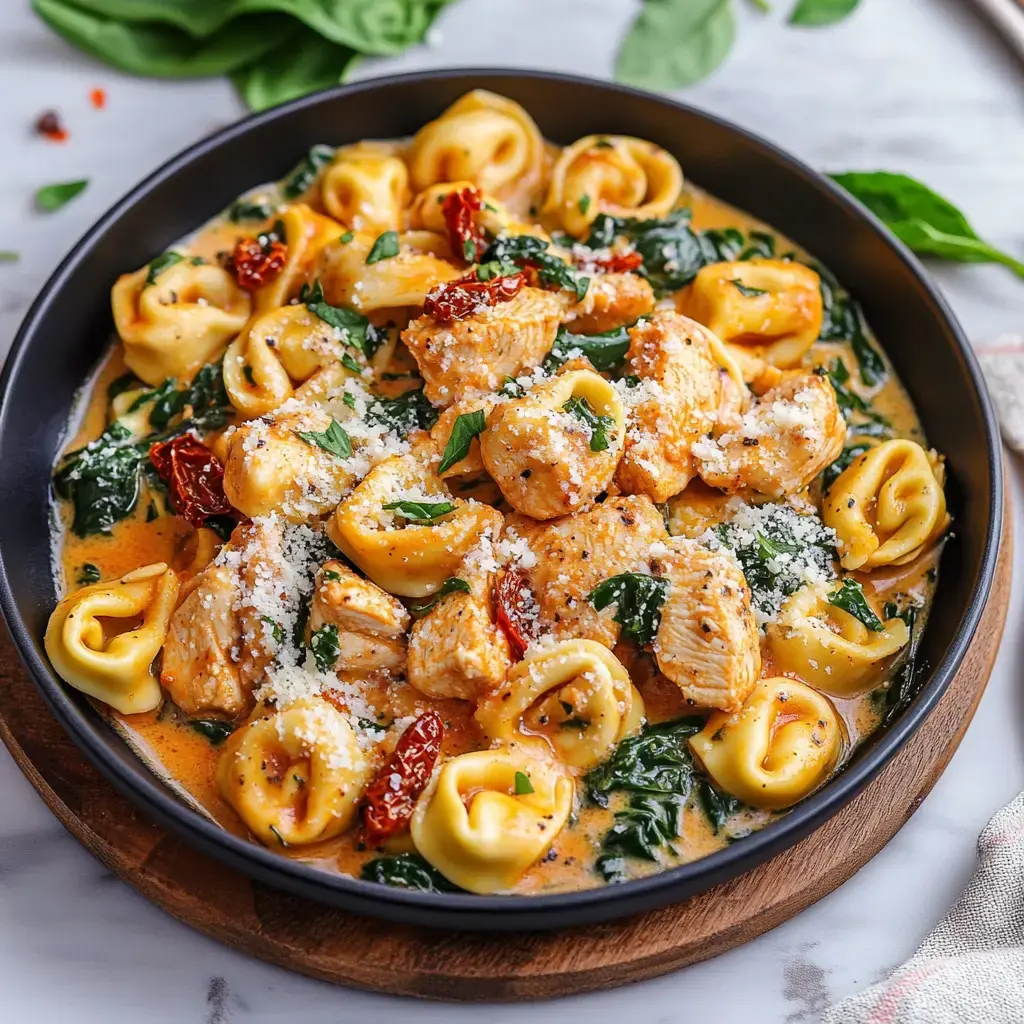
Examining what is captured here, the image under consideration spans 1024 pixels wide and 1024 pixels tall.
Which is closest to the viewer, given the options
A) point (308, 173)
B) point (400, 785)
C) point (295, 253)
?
point (400, 785)

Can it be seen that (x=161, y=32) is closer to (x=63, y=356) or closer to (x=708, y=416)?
(x=63, y=356)

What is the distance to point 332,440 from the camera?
491 cm

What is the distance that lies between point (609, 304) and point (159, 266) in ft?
6.37

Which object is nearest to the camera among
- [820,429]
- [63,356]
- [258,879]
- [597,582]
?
[258,879]

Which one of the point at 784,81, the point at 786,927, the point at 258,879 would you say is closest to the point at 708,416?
the point at 786,927

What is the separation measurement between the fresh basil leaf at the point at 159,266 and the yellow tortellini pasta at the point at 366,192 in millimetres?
736

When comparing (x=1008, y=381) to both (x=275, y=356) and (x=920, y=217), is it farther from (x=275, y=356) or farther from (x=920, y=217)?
(x=275, y=356)

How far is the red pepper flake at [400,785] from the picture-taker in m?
4.27

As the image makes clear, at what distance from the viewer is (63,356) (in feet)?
17.6

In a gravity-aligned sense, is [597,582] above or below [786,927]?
above

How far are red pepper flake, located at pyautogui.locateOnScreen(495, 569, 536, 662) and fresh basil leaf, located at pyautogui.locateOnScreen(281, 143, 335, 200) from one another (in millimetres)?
2337

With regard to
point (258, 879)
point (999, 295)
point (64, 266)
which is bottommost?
point (258, 879)

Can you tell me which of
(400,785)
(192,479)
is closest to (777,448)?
(400,785)

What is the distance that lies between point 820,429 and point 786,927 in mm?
1863
